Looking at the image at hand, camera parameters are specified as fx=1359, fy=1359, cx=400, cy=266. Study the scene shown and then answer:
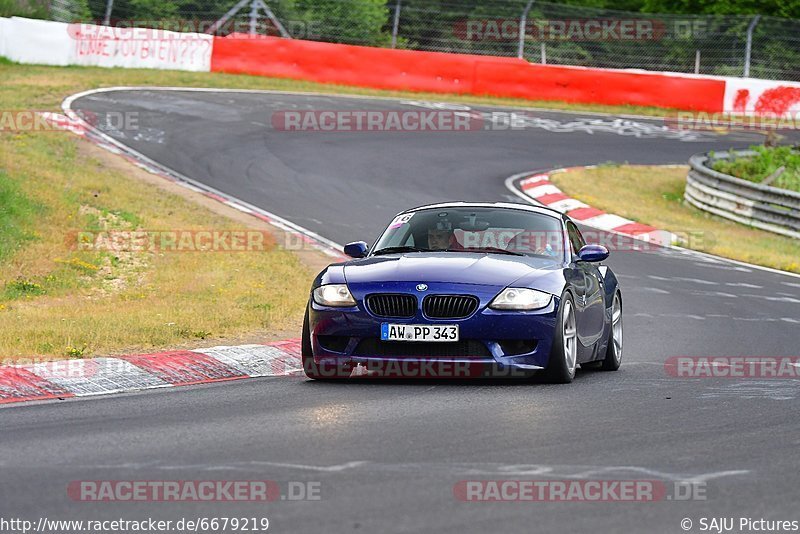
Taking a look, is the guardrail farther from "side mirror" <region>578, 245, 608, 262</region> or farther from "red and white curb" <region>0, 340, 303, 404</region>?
"red and white curb" <region>0, 340, 303, 404</region>

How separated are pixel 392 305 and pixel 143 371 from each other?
5.85ft

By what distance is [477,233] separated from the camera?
994 cm

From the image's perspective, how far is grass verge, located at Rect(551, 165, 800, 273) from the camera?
19.8m

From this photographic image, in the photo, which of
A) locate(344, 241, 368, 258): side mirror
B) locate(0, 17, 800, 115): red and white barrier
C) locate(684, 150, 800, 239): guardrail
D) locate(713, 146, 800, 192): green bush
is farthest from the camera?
locate(0, 17, 800, 115): red and white barrier

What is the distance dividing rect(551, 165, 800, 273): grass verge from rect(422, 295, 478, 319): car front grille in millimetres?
10823

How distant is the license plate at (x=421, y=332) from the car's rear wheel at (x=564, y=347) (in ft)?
2.21

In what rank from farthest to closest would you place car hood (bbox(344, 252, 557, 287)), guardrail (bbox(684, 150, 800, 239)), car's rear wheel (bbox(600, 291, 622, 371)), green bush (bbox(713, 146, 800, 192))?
green bush (bbox(713, 146, 800, 192)) → guardrail (bbox(684, 150, 800, 239)) → car's rear wheel (bbox(600, 291, 622, 371)) → car hood (bbox(344, 252, 557, 287))

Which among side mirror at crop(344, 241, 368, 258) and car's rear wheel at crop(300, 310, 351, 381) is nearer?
car's rear wheel at crop(300, 310, 351, 381)

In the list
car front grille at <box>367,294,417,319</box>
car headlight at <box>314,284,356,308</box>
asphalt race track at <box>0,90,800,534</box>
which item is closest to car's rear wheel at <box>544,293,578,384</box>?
asphalt race track at <box>0,90,800,534</box>

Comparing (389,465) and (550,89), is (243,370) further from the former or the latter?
(550,89)

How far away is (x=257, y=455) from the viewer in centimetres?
630

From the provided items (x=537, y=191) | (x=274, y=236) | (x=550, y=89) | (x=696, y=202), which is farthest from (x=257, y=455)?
(x=550, y=89)

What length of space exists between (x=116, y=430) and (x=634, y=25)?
98.0 ft

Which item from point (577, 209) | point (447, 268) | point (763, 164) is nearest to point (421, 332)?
point (447, 268)
